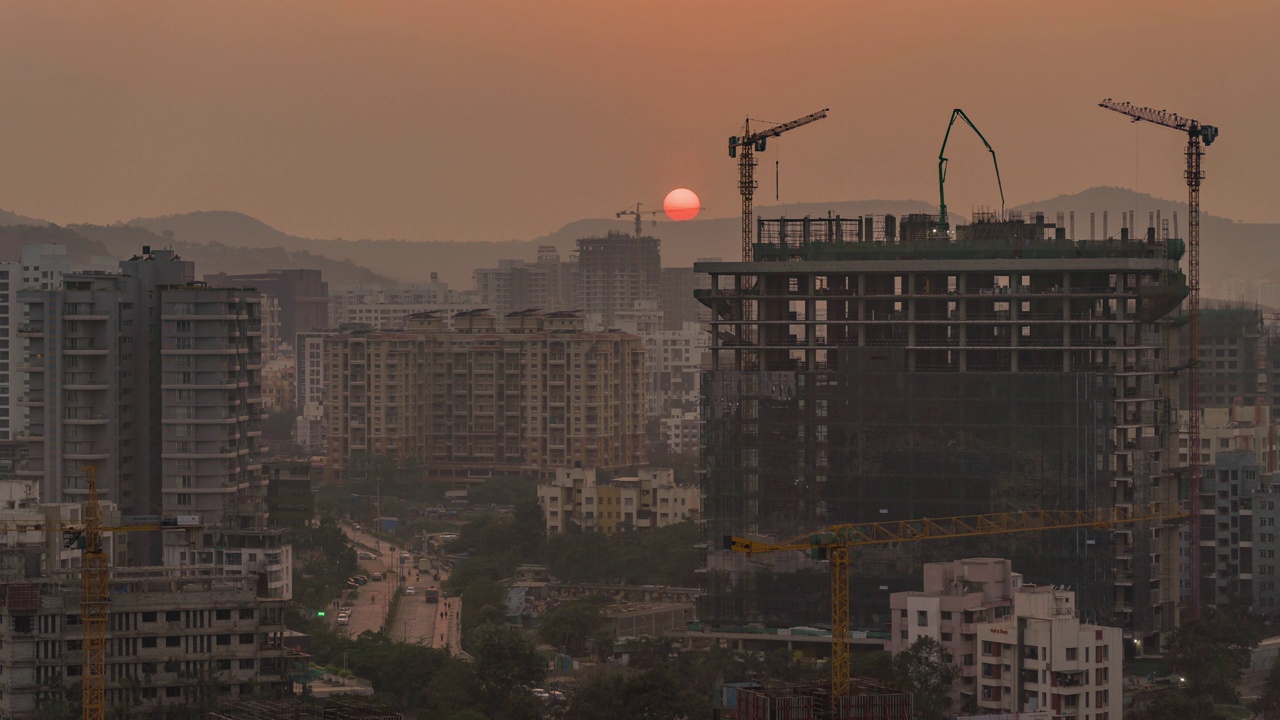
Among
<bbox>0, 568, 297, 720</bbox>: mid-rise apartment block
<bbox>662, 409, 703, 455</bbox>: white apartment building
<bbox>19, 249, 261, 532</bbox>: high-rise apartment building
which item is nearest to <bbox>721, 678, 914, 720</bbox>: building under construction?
<bbox>0, 568, 297, 720</bbox>: mid-rise apartment block

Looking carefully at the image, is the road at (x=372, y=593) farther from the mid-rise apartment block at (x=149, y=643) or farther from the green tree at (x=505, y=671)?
the mid-rise apartment block at (x=149, y=643)

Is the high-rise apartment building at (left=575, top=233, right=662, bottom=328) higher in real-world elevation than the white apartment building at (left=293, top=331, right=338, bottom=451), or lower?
higher

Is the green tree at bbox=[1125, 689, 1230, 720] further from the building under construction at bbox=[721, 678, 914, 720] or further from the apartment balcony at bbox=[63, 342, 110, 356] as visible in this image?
the apartment balcony at bbox=[63, 342, 110, 356]

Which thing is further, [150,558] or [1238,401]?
[1238,401]

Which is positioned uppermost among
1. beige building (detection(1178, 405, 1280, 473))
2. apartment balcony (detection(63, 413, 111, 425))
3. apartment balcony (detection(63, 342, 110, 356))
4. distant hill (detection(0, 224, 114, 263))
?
distant hill (detection(0, 224, 114, 263))

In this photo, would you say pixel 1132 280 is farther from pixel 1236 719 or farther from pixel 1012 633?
pixel 1012 633

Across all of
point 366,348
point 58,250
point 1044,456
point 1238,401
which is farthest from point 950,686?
point 58,250

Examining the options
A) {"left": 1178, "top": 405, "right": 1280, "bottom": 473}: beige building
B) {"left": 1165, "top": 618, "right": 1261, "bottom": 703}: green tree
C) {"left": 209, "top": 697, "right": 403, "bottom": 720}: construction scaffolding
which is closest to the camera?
{"left": 209, "top": 697, "right": 403, "bottom": 720}: construction scaffolding
